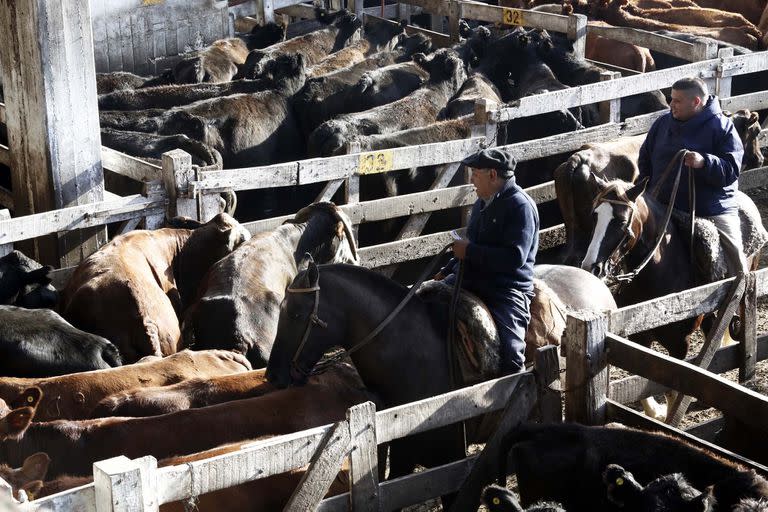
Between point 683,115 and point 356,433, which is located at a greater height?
point 683,115

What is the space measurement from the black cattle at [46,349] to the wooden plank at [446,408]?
2.52 meters

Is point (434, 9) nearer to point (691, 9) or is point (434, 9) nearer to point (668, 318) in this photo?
point (691, 9)

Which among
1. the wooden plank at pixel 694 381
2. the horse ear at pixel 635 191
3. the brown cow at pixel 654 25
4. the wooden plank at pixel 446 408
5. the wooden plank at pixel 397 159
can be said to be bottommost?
the wooden plank at pixel 446 408

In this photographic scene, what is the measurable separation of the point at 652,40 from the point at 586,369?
9.18m

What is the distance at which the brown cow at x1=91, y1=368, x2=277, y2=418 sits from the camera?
558 centimetres

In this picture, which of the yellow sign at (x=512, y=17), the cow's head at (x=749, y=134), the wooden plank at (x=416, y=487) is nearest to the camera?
the wooden plank at (x=416, y=487)

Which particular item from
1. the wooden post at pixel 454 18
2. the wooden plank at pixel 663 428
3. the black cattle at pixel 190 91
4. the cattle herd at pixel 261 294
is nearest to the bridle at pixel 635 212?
the cattle herd at pixel 261 294

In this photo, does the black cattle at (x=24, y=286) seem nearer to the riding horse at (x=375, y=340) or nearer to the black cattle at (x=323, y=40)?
the riding horse at (x=375, y=340)

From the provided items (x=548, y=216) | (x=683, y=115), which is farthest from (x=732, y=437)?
(x=548, y=216)

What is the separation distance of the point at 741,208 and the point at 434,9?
8.03m

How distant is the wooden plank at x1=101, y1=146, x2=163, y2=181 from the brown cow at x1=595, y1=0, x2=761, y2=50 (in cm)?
1061

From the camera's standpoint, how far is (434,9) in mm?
15531

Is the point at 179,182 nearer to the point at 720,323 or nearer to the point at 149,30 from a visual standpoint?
the point at 720,323

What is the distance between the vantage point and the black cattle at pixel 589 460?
4.69 metres
